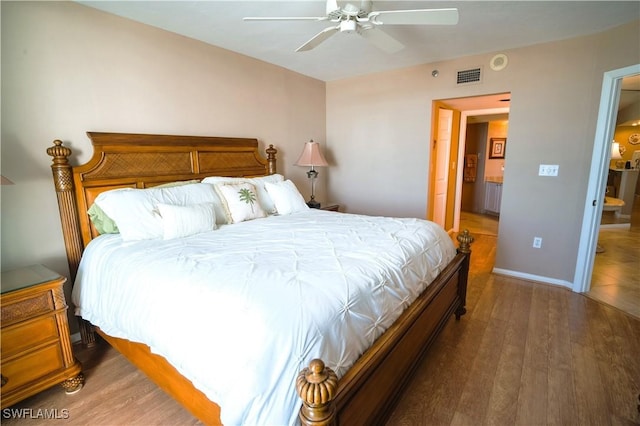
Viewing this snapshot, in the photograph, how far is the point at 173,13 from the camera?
7.75 ft

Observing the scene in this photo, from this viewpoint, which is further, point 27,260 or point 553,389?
point 27,260

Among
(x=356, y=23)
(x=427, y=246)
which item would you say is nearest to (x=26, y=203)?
(x=356, y=23)

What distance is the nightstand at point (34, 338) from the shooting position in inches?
63.1

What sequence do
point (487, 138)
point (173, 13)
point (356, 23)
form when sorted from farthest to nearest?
1. point (487, 138)
2. point (173, 13)
3. point (356, 23)

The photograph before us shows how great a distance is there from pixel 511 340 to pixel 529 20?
252 centimetres

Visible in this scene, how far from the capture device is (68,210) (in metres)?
2.14

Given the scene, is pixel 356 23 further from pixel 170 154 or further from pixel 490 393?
pixel 490 393

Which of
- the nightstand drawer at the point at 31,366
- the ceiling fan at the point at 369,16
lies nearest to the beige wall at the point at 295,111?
the nightstand drawer at the point at 31,366

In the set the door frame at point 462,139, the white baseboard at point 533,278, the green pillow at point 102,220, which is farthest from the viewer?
the door frame at point 462,139

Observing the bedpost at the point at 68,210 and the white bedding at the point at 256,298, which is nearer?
the white bedding at the point at 256,298

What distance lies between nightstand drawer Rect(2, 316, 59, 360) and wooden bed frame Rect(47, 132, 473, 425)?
34 cm

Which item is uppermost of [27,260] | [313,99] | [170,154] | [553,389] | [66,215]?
[313,99]

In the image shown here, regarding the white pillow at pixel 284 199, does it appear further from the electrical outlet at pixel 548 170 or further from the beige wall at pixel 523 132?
the electrical outlet at pixel 548 170

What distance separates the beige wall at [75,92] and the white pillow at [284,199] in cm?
82
